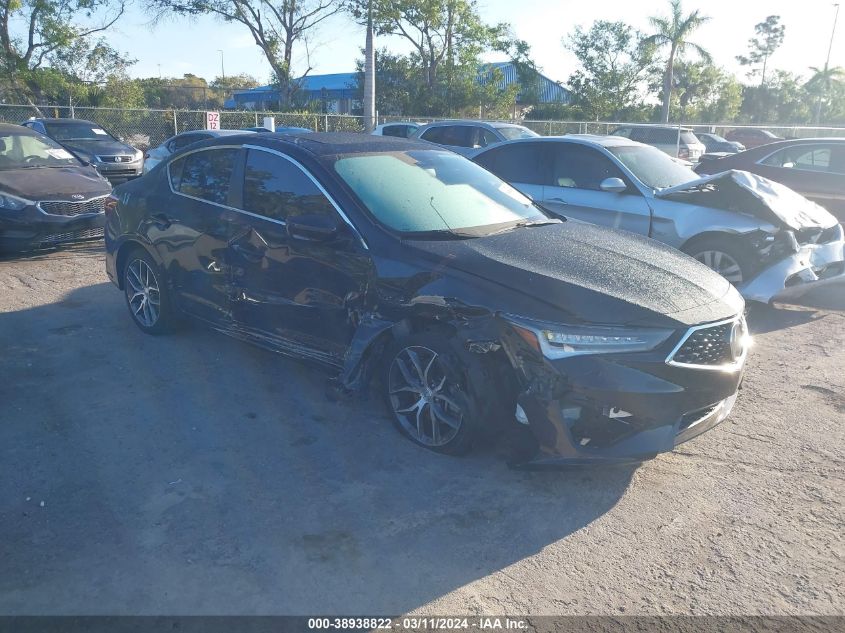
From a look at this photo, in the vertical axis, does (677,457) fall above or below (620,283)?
below

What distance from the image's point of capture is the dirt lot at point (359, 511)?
3.10 m

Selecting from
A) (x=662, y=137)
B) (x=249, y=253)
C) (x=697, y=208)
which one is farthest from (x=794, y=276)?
(x=662, y=137)

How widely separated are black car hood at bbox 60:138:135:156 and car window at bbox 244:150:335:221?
524 inches

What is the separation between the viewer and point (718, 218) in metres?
7.29

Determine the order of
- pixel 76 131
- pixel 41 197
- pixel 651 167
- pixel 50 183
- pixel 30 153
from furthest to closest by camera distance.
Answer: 1. pixel 76 131
2. pixel 30 153
3. pixel 50 183
4. pixel 41 197
5. pixel 651 167

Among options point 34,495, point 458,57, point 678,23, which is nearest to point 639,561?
Answer: point 34,495

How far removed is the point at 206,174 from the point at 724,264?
193 inches

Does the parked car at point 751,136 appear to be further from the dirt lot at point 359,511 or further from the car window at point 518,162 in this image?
the dirt lot at point 359,511

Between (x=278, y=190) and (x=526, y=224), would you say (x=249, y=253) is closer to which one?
(x=278, y=190)

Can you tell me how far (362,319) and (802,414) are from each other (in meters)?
2.95

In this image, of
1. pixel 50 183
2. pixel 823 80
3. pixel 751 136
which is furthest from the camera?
pixel 823 80

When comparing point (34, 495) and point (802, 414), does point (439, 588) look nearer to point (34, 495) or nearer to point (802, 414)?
point (34, 495)

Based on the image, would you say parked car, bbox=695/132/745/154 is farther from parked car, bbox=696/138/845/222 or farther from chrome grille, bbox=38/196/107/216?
chrome grille, bbox=38/196/107/216

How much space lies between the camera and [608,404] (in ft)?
11.8
